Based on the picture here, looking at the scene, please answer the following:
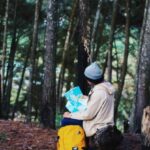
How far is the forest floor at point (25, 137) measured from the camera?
7.54 m

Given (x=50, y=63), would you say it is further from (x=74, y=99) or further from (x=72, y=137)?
(x=72, y=137)

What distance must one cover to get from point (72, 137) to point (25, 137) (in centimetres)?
227

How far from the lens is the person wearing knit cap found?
18.9 feet

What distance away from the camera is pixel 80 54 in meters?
8.94

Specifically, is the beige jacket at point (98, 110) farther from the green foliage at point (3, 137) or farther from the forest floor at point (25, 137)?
the green foliage at point (3, 137)

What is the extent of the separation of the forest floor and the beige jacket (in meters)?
1.80

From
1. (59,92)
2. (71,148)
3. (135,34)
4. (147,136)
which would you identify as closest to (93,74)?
(71,148)

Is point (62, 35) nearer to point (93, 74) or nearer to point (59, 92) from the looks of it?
point (59, 92)

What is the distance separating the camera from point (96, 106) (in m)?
5.76

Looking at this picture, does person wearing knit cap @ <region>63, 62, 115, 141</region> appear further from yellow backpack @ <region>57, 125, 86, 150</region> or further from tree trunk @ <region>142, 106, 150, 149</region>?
tree trunk @ <region>142, 106, 150, 149</region>

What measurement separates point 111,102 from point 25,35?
11743 millimetres

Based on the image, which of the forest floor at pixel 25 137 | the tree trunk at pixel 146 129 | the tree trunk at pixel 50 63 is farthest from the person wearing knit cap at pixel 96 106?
the tree trunk at pixel 50 63

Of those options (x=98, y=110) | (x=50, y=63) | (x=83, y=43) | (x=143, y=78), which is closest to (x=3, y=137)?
(x=50, y=63)

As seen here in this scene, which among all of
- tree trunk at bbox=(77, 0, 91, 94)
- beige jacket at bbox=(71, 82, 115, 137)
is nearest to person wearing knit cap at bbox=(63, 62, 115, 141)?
beige jacket at bbox=(71, 82, 115, 137)
